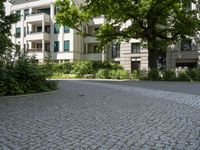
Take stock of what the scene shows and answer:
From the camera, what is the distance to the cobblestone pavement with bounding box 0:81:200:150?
5.30m

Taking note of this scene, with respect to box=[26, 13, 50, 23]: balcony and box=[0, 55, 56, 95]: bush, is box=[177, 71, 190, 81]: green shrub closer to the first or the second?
box=[0, 55, 56, 95]: bush

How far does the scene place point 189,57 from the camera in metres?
36.6

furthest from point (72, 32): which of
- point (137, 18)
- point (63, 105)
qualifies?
point (63, 105)

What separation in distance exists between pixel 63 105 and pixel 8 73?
4116mm

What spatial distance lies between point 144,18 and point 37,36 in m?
26.1

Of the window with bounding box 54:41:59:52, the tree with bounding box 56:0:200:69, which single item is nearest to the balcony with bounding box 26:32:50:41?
the window with bounding box 54:41:59:52

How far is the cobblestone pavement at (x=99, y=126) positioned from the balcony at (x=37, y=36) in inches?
1519

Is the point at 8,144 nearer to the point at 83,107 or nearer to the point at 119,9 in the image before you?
the point at 83,107

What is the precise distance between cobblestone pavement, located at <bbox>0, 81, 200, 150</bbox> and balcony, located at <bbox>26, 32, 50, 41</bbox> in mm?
38575

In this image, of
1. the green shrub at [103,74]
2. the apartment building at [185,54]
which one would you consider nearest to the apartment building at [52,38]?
the apartment building at [185,54]

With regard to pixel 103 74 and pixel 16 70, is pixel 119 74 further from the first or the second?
pixel 16 70

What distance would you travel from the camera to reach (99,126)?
6.68 metres

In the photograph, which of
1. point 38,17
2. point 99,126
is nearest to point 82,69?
point 38,17

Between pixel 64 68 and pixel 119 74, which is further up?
pixel 64 68
